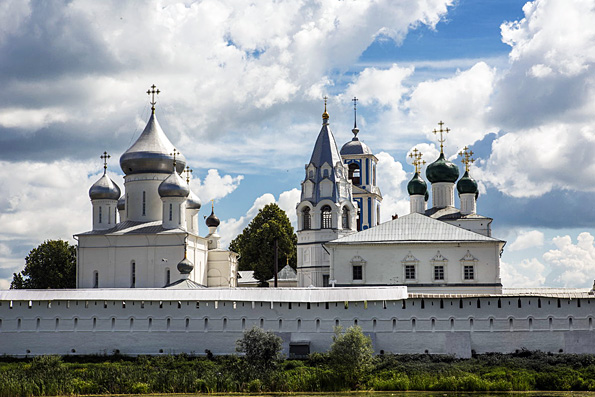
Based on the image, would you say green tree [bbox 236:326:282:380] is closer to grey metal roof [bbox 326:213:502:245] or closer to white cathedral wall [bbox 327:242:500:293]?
white cathedral wall [bbox 327:242:500:293]

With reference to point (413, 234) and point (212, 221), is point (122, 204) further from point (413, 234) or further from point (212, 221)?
point (413, 234)

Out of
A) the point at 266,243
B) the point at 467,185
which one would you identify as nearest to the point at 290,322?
the point at 467,185

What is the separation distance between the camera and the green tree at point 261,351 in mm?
22375

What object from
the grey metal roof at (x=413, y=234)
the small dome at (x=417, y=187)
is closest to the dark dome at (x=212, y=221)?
the small dome at (x=417, y=187)

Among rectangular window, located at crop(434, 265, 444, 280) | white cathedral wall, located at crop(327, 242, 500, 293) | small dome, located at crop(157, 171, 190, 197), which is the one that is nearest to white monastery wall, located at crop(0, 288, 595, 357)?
white cathedral wall, located at crop(327, 242, 500, 293)

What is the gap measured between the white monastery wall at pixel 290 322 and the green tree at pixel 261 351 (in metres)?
1.67

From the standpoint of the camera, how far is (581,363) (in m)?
22.8

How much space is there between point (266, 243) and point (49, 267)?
10350 millimetres

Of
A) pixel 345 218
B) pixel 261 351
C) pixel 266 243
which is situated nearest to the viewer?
pixel 261 351

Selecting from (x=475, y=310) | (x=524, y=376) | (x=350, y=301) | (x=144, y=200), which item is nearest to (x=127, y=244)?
(x=144, y=200)

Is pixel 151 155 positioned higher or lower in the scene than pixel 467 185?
higher

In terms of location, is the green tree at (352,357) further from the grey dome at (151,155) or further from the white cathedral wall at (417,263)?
the grey dome at (151,155)

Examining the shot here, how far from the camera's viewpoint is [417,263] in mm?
31875

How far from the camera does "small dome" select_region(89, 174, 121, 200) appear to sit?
119 ft
